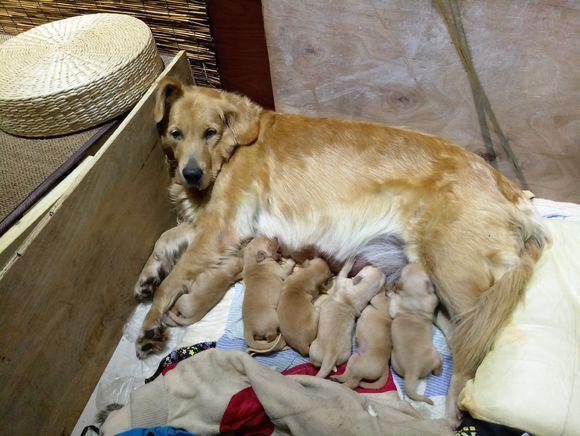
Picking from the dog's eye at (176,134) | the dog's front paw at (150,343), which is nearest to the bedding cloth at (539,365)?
the dog's front paw at (150,343)

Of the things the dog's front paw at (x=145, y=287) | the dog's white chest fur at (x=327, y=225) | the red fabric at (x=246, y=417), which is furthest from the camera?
the dog's front paw at (x=145, y=287)

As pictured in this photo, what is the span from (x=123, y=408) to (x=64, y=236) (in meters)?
0.75

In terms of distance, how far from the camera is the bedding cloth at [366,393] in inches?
67.7

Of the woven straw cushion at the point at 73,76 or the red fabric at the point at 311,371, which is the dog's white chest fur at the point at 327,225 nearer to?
the red fabric at the point at 311,371

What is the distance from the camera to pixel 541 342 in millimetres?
1869

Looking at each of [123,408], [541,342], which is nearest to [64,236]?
[123,408]

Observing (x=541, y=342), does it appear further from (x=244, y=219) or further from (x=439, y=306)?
(x=244, y=219)

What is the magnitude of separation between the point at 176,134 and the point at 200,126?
0.47ft

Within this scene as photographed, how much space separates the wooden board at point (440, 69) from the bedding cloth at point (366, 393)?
0.47m

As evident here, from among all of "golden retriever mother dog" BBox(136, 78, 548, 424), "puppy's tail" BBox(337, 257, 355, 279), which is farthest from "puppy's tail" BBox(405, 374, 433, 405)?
"puppy's tail" BBox(337, 257, 355, 279)

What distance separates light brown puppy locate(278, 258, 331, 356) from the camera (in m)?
2.03

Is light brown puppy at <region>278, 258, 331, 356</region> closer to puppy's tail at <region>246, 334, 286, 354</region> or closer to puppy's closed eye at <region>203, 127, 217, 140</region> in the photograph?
puppy's tail at <region>246, 334, 286, 354</region>

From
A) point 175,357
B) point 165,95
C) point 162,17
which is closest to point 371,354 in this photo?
point 175,357

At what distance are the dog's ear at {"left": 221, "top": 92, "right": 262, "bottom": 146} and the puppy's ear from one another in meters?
0.57
